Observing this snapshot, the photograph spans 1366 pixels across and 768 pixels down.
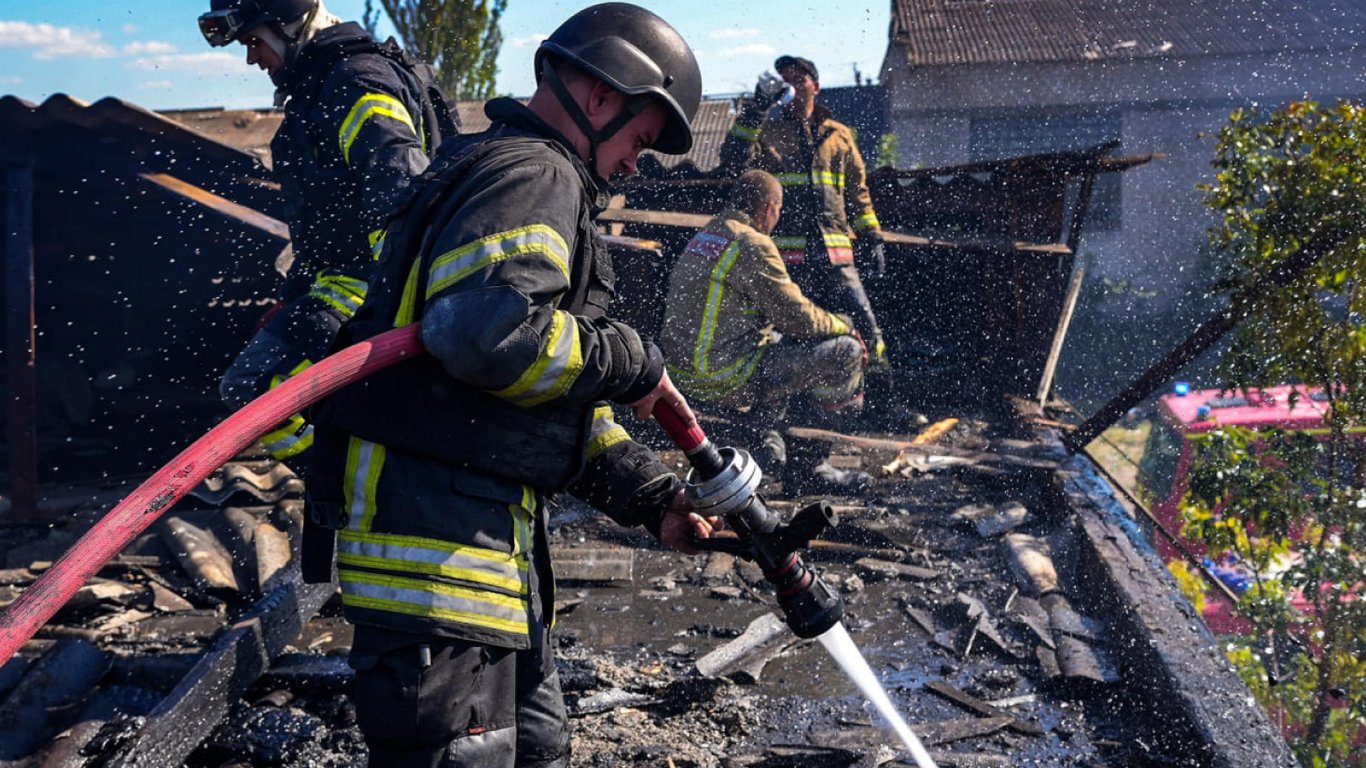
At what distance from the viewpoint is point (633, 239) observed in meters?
8.34

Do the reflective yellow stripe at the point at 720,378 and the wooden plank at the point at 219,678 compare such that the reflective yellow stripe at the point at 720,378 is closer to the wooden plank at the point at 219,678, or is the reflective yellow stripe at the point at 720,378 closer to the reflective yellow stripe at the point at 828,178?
the reflective yellow stripe at the point at 828,178

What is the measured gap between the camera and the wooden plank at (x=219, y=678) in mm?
3041

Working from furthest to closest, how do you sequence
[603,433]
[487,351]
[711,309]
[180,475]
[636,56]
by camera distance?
[711,309] → [603,433] → [636,56] → [487,351] → [180,475]

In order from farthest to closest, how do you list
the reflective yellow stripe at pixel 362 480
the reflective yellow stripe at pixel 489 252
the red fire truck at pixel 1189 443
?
the red fire truck at pixel 1189 443
the reflective yellow stripe at pixel 362 480
the reflective yellow stripe at pixel 489 252

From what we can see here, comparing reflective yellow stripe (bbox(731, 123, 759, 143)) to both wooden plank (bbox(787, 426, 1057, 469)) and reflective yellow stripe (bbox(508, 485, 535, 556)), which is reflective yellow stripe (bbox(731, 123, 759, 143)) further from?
reflective yellow stripe (bbox(508, 485, 535, 556))

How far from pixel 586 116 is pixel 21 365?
469 cm

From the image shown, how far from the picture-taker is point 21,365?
5633 mm

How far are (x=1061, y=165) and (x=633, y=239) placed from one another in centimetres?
362

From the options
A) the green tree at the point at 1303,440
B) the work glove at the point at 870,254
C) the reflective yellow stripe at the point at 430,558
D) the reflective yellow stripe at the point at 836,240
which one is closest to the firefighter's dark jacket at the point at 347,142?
the reflective yellow stripe at the point at 430,558

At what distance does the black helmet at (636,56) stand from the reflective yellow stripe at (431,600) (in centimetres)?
108

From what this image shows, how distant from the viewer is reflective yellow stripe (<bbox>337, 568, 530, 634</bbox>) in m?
2.00

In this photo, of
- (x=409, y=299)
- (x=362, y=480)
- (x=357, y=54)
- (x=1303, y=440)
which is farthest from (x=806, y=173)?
(x=362, y=480)

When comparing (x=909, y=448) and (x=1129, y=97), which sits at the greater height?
(x=1129, y=97)

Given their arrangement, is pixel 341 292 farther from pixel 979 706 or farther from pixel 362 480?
pixel 979 706
